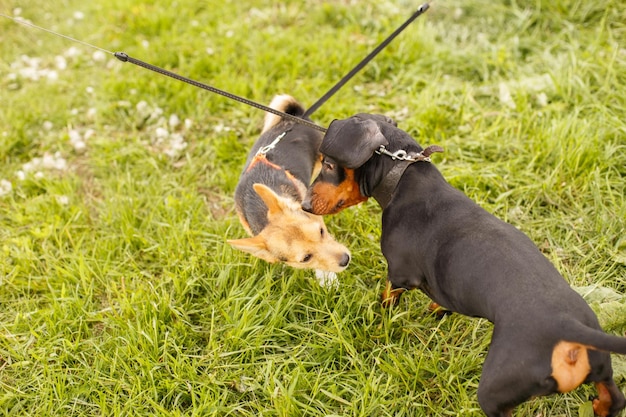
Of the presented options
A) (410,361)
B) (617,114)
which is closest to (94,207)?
(410,361)

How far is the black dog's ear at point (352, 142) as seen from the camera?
10.5 feet

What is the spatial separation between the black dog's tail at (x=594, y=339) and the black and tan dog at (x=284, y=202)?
1662 millimetres

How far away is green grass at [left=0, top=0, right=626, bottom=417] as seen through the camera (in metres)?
3.54

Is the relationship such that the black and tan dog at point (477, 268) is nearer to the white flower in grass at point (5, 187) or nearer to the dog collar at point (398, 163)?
the dog collar at point (398, 163)

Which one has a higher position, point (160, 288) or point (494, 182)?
point (494, 182)

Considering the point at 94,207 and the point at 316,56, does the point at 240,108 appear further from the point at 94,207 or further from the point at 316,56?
the point at 94,207

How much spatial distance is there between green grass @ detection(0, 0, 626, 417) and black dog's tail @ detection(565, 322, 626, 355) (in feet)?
3.25

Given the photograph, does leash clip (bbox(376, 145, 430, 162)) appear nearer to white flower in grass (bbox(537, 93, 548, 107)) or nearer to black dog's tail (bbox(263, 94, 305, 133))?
black dog's tail (bbox(263, 94, 305, 133))

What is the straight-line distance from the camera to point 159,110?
589 centimetres

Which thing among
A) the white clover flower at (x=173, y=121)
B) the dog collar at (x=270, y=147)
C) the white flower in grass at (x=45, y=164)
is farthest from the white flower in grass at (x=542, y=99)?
the white flower in grass at (x=45, y=164)

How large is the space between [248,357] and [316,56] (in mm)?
3793

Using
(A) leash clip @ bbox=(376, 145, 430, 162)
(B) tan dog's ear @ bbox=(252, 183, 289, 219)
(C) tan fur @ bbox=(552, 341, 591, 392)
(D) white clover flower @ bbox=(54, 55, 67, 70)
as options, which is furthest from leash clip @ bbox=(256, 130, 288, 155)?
(D) white clover flower @ bbox=(54, 55, 67, 70)

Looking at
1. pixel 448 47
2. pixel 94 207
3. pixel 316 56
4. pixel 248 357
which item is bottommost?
pixel 94 207

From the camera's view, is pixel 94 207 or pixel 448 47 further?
pixel 448 47
